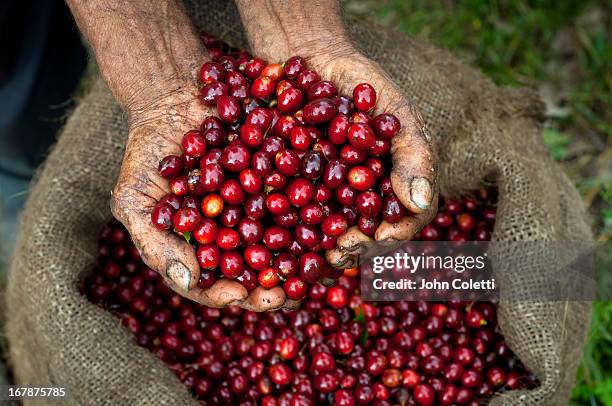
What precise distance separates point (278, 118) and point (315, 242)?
0.60 metres

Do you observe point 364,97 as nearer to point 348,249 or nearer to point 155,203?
point 348,249

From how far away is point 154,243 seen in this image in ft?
9.03

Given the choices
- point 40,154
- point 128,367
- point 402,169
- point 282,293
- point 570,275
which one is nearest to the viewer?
point 402,169

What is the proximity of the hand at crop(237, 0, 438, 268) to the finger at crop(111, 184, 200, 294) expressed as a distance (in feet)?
2.06

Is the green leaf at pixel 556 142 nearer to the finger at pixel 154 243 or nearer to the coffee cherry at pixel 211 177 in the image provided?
the coffee cherry at pixel 211 177

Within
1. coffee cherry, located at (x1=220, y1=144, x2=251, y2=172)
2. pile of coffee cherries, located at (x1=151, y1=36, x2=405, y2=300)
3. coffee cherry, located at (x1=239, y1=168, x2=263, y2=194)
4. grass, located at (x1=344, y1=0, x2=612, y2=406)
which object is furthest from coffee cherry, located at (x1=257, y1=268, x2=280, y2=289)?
grass, located at (x1=344, y1=0, x2=612, y2=406)

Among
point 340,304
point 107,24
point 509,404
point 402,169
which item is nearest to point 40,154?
point 107,24

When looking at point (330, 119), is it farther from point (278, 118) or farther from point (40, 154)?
point (40, 154)

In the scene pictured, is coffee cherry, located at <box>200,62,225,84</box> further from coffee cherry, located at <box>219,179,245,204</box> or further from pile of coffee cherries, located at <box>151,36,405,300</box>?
coffee cherry, located at <box>219,179,245,204</box>

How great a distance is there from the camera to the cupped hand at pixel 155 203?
108 inches

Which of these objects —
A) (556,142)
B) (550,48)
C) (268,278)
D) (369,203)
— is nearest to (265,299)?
(268,278)

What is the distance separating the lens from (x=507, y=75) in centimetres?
552

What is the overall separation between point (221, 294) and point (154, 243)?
37cm

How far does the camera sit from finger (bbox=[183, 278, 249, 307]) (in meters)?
2.83
